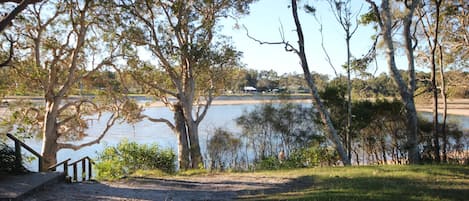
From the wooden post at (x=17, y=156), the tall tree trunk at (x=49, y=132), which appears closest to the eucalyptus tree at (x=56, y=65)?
the tall tree trunk at (x=49, y=132)

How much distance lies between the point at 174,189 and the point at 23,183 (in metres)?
2.58

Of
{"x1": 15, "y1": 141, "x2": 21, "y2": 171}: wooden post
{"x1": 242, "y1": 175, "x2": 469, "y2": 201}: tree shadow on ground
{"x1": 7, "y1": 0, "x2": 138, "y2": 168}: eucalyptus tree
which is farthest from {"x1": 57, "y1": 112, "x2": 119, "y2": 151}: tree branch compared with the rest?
{"x1": 242, "y1": 175, "x2": 469, "y2": 201}: tree shadow on ground

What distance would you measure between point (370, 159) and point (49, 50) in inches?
542

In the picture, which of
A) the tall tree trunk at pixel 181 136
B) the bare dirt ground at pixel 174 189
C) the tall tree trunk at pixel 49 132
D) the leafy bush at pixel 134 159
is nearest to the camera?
the bare dirt ground at pixel 174 189

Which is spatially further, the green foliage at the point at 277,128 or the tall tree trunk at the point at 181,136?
the tall tree trunk at the point at 181,136

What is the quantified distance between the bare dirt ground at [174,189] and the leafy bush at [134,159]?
5.87m

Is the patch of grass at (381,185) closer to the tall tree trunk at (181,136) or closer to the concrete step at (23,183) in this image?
the concrete step at (23,183)

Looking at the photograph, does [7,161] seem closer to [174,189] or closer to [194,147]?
[174,189]

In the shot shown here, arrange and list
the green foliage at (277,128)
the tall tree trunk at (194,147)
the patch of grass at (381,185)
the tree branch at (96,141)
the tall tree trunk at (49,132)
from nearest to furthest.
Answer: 1. the patch of grass at (381,185)
2. the tall tree trunk at (49,132)
3. the tall tree trunk at (194,147)
4. the green foliage at (277,128)
5. the tree branch at (96,141)

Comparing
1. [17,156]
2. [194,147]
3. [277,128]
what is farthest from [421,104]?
[17,156]

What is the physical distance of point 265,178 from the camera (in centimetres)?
833

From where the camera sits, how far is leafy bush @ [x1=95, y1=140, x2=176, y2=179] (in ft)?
46.2

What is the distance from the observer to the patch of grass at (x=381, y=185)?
5.25 m

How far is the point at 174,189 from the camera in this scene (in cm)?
704
